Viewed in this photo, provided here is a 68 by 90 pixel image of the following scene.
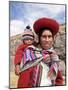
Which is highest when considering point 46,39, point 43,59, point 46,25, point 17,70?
point 46,25

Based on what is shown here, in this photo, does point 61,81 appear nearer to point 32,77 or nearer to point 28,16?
point 32,77

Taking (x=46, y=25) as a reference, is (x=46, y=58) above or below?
below

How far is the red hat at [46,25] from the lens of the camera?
2.25m

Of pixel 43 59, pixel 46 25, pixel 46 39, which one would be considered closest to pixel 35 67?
pixel 43 59

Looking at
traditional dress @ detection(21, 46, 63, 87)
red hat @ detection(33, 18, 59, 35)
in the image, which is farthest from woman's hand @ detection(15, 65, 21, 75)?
red hat @ detection(33, 18, 59, 35)

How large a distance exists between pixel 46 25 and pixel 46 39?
0.14 metres

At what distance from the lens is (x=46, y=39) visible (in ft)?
7.48

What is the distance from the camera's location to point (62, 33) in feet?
7.57

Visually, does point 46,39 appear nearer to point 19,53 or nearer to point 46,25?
point 46,25

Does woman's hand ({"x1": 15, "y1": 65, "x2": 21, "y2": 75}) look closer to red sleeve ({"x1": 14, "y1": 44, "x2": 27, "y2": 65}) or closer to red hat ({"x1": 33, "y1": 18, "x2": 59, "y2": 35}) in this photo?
red sleeve ({"x1": 14, "y1": 44, "x2": 27, "y2": 65})

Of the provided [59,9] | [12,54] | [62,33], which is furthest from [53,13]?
[12,54]

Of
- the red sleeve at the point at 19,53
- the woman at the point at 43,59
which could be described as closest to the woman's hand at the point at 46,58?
the woman at the point at 43,59

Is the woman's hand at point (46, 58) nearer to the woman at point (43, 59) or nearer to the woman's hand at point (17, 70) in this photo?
the woman at point (43, 59)

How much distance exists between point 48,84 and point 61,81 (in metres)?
0.14
